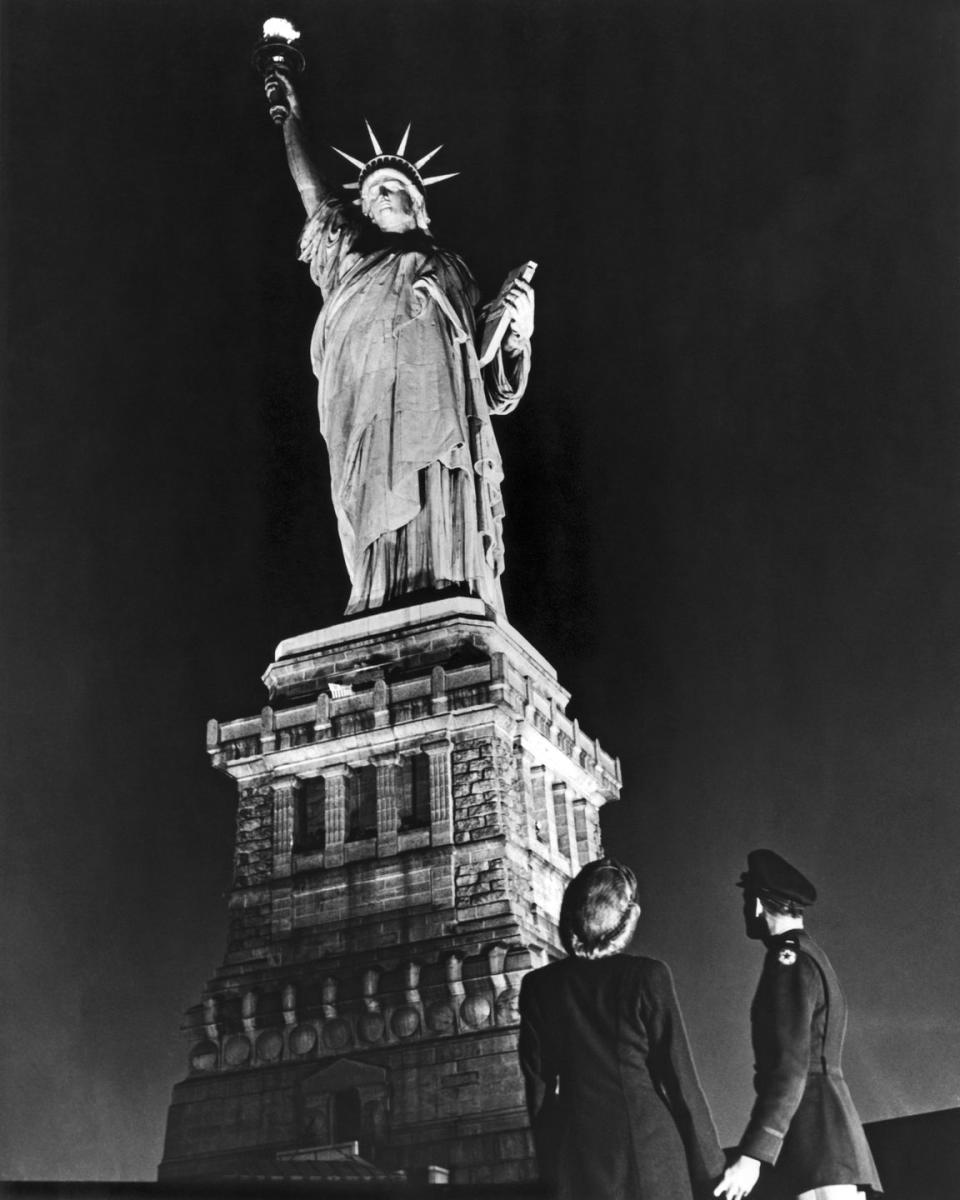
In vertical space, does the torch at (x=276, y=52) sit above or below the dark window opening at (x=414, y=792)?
above

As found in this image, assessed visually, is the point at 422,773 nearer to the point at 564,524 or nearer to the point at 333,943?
the point at 333,943

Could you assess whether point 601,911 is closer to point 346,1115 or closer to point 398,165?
point 346,1115

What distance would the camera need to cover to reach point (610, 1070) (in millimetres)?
8625

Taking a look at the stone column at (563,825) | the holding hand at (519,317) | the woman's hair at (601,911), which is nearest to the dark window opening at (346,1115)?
the stone column at (563,825)

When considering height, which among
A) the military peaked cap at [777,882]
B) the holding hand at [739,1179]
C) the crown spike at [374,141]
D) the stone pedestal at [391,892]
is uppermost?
the crown spike at [374,141]

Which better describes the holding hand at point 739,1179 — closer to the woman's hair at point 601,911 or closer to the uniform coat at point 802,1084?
the uniform coat at point 802,1084

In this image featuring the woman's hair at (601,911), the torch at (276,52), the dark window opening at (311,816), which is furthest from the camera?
the torch at (276,52)

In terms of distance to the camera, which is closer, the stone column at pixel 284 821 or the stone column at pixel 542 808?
the stone column at pixel 284 821

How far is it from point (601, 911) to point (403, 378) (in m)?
19.5

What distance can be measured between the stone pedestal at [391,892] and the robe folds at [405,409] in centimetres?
165

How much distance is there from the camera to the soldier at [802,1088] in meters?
9.17

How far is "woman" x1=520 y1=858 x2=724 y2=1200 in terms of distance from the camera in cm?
848

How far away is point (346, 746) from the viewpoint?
2411 cm

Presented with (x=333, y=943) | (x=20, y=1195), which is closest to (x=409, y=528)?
(x=333, y=943)
